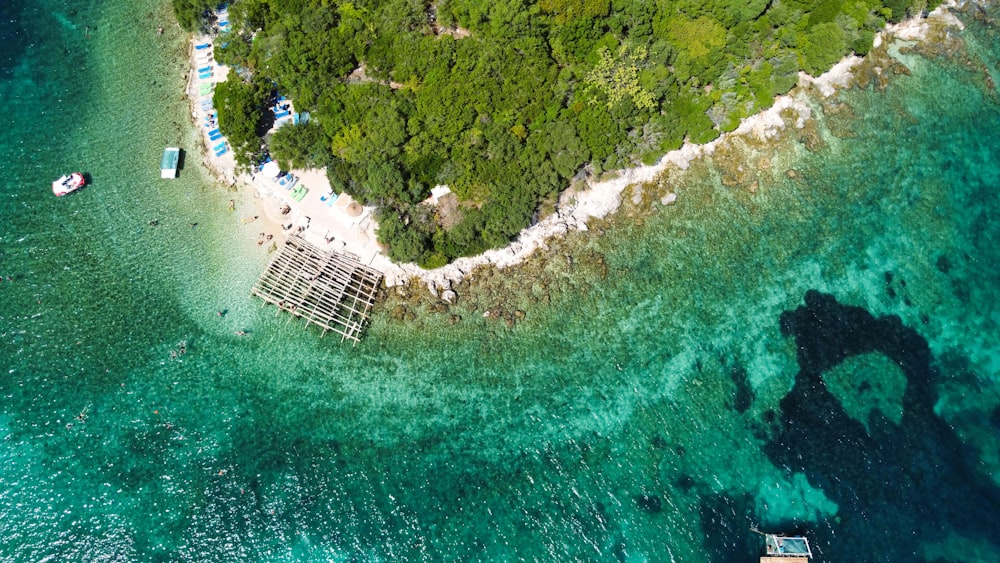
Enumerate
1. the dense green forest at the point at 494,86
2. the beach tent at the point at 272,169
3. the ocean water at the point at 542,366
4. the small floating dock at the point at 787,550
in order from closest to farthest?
1. the small floating dock at the point at 787,550
2. the ocean water at the point at 542,366
3. the dense green forest at the point at 494,86
4. the beach tent at the point at 272,169

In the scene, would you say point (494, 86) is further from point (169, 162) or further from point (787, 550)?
point (787, 550)

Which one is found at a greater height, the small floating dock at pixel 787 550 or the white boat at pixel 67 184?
the small floating dock at pixel 787 550

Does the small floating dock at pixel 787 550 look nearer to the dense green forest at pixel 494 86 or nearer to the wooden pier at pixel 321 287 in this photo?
the dense green forest at pixel 494 86

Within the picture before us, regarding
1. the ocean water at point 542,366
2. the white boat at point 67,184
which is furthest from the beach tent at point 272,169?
the white boat at point 67,184

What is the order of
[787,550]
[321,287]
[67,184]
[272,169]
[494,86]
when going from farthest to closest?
[67,184]
[272,169]
[494,86]
[321,287]
[787,550]

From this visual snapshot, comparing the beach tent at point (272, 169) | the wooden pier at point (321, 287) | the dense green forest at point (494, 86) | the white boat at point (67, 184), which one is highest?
the dense green forest at point (494, 86)

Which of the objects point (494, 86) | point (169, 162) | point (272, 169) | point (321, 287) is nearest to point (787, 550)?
point (321, 287)

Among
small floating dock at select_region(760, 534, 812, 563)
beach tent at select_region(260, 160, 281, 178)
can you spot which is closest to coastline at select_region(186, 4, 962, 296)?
beach tent at select_region(260, 160, 281, 178)

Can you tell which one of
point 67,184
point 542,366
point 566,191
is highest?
point 566,191
